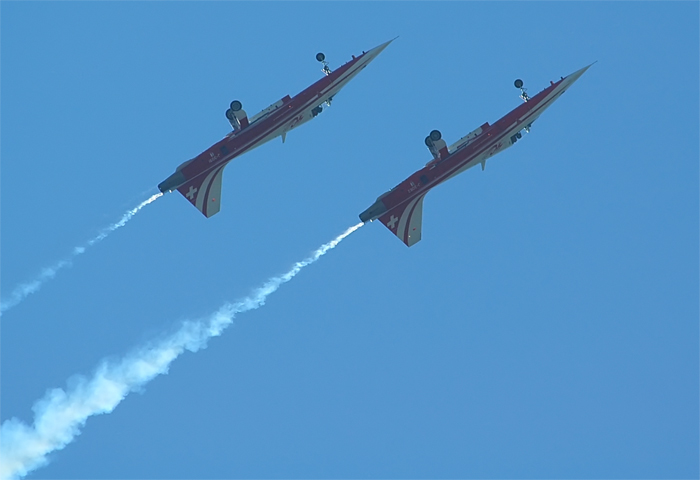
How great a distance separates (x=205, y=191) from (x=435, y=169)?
54.0 ft

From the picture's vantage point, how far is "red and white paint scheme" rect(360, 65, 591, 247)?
3971 inches

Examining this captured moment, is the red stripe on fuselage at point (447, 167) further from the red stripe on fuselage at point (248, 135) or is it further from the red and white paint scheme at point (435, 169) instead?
the red stripe on fuselage at point (248, 135)

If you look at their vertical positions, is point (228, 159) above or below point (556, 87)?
below

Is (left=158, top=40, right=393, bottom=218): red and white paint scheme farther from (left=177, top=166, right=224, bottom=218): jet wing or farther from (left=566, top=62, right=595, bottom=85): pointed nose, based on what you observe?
(left=566, top=62, right=595, bottom=85): pointed nose

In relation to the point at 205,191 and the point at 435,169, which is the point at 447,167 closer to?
the point at 435,169

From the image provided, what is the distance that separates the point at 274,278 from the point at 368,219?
9.03m

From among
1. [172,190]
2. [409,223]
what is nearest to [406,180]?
[409,223]

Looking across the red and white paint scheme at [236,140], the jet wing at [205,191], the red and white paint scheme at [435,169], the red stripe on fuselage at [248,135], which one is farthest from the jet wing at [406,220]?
the jet wing at [205,191]

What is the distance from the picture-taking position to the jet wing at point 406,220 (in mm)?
101375

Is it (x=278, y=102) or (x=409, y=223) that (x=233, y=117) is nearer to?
(x=278, y=102)

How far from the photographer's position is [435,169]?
3974 inches

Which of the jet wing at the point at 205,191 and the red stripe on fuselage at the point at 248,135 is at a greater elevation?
the red stripe on fuselage at the point at 248,135

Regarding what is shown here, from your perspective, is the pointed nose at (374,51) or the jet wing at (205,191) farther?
the pointed nose at (374,51)

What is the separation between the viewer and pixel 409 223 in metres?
102
